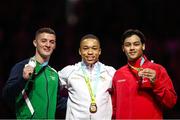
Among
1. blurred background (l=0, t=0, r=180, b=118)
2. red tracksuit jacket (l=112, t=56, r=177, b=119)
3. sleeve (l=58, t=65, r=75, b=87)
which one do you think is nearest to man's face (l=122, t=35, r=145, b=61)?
red tracksuit jacket (l=112, t=56, r=177, b=119)

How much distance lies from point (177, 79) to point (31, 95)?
3133 millimetres

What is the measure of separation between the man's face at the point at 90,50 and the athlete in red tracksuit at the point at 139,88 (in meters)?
0.28

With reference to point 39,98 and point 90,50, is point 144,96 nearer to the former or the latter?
point 90,50

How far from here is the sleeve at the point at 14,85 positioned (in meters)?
4.87

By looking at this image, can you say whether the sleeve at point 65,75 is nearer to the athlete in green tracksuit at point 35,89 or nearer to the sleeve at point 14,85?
the athlete in green tracksuit at point 35,89

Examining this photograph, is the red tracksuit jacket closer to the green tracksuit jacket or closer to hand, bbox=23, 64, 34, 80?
the green tracksuit jacket

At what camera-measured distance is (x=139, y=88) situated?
4.86 m

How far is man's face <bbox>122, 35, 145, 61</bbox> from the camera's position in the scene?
4957 millimetres

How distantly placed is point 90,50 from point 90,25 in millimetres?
3421

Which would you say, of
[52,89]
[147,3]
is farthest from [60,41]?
[52,89]

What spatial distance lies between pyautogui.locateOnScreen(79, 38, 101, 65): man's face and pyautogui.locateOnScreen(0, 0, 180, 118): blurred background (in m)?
2.42

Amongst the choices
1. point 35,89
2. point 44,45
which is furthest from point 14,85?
point 44,45

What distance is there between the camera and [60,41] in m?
8.02

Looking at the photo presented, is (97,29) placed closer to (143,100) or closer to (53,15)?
(53,15)
